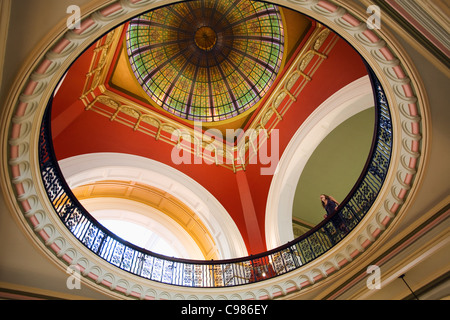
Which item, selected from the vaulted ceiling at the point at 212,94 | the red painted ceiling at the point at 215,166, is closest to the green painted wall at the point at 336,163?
the vaulted ceiling at the point at 212,94

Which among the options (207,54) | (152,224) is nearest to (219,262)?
(152,224)

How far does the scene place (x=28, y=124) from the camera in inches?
167

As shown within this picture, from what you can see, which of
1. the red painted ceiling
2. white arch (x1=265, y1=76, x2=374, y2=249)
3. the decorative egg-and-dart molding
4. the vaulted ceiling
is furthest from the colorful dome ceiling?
the decorative egg-and-dart molding

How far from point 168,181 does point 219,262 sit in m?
3.33

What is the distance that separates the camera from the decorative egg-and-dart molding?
12.6 ft

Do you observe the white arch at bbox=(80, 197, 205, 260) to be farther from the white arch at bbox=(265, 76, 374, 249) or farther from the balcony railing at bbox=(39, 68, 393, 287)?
the balcony railing at bbox=(39, 68, 393, 287)

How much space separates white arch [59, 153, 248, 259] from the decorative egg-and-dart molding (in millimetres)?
3097

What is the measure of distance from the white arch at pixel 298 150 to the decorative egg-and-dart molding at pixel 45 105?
8.96ft

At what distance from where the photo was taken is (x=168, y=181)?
926cm

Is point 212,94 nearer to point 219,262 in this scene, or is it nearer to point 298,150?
point 298,150

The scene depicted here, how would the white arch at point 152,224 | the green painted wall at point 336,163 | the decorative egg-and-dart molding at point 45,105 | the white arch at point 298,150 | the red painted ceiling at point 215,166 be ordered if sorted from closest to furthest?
the decorative egg-and-dart molding at point 45,105 < the white arch at point 298,150 < the red painted ceiling at point 215,166 < the green painted wall at point 336,163 < the white arch at point 152,224

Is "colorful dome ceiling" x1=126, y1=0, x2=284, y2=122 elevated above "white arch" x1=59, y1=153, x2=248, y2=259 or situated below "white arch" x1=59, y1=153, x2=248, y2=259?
above

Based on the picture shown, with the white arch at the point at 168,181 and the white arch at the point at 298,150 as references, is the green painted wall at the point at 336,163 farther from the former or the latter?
the white arch at the point at 168,181

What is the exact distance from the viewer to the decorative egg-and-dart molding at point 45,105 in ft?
12.6
